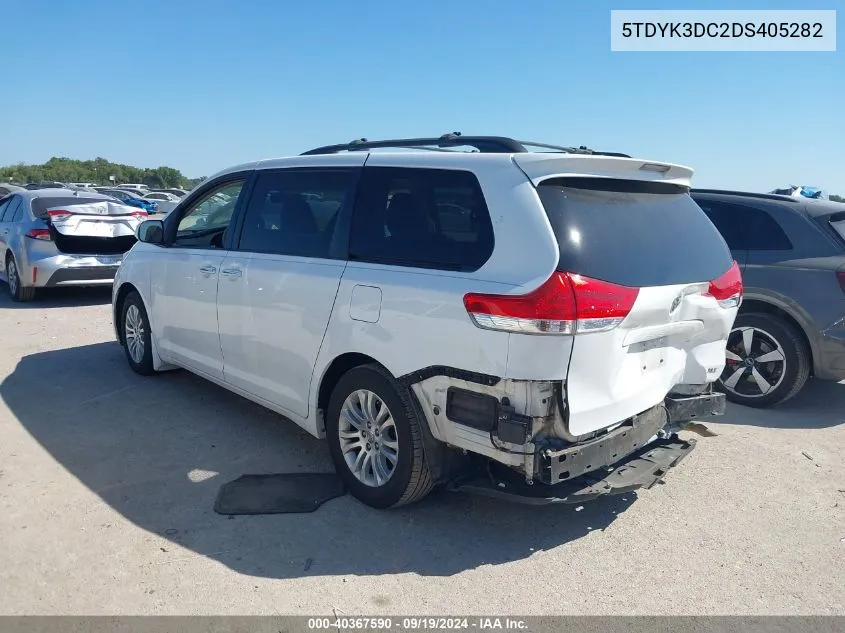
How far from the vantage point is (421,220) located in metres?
3.50

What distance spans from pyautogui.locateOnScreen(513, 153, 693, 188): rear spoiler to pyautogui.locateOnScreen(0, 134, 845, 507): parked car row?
0.4 inches

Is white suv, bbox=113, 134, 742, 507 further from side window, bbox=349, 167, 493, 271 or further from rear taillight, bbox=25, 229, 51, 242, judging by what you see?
rear taillight, bbox=25, 229, 51, 242

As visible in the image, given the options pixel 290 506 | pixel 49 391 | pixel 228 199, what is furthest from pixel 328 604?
pixel 49 391

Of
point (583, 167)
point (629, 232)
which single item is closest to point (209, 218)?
point (583, 167)

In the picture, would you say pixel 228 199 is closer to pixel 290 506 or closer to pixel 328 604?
pixel 290 506

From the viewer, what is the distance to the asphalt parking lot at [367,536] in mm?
2953

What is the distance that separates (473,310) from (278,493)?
5.82 feet

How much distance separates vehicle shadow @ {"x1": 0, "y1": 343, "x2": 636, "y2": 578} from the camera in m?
3.29

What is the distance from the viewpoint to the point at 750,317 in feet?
18.9

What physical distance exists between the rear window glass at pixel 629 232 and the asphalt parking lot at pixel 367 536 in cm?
142

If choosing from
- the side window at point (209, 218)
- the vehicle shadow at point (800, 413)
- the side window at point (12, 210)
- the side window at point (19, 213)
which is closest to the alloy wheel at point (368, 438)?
the side window at point (209, 218)

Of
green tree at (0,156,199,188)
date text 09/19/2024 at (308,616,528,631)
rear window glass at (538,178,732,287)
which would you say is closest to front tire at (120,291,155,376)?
date text 09/19/2024 at (308,616,528,631)

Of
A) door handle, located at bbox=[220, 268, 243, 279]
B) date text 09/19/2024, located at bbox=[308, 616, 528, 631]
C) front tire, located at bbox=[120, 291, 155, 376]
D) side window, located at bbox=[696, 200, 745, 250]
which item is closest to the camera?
date text 09/19/2024, located at bbox=[308, 616, 528, 631]

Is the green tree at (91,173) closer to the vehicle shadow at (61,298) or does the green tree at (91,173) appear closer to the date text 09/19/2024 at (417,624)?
the vehicle shadow at (61,298)
